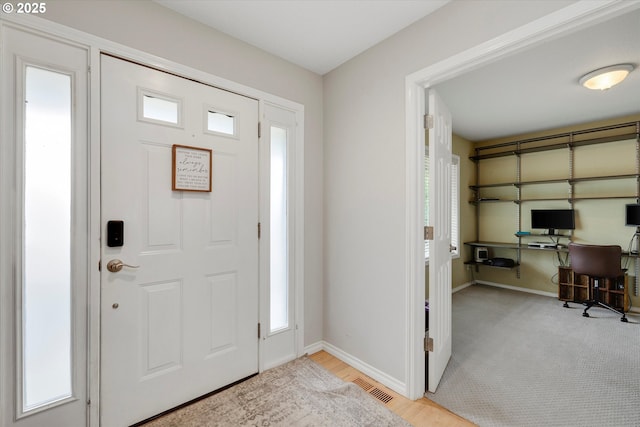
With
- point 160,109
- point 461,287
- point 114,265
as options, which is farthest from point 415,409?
point 461,287

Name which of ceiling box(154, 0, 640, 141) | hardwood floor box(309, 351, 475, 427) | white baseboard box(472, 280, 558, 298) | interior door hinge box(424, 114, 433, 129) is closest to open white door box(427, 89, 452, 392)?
interior door hinge box(424, 114, 433, 129)

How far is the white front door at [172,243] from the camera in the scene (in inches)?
60.1

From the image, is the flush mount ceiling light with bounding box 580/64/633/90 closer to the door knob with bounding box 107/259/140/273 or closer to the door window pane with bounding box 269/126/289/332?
the door window pane with bounding box 269/126/289/332

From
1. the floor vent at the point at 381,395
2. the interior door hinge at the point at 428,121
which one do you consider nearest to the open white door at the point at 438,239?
the interior door hinge at the point at 428,121

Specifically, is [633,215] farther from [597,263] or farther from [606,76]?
[606,76]

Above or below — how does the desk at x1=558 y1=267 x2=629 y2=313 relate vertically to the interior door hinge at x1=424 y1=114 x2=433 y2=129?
below

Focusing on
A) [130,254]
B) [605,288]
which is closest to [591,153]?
[605,288]

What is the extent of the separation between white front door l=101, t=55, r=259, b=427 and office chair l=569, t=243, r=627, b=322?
407 centimetres

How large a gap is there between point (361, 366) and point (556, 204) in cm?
423

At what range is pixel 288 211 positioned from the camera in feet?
7.54

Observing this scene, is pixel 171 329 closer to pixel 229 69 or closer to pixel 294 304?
pixel 294 304

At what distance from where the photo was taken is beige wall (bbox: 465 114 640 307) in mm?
3748

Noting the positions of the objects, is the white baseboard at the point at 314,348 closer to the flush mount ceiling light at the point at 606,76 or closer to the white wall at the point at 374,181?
the white wall at the point at 374,181

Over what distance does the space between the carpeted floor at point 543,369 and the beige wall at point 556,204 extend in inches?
37.3
